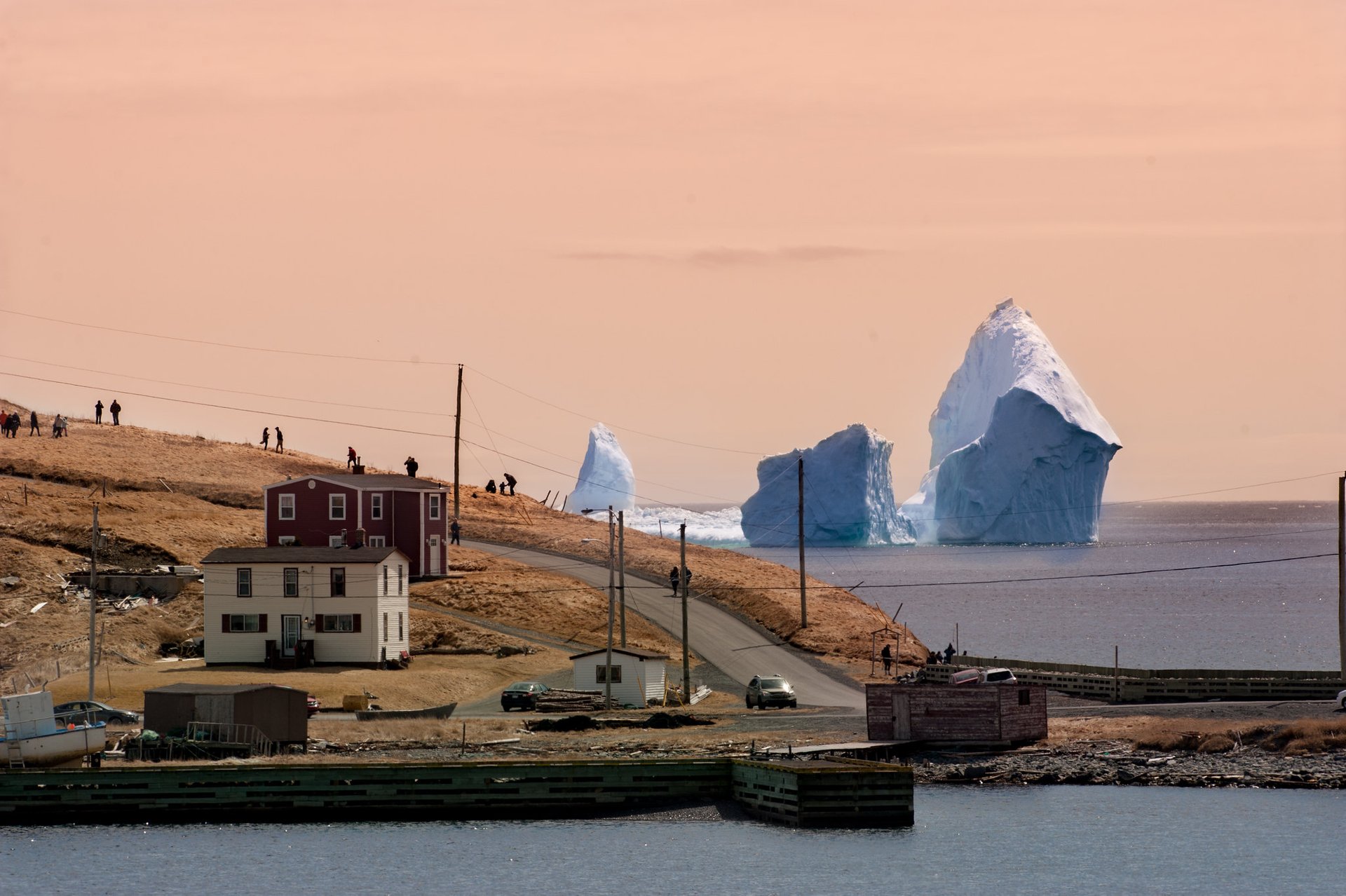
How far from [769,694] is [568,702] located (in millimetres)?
8538

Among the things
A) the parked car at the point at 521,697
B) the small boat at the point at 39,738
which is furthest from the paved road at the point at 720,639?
the small boat at the point at 39,738

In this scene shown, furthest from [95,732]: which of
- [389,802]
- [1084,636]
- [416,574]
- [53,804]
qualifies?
[1084,636]

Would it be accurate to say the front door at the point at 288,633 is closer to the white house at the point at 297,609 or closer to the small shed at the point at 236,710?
the white house at the point at 297,609

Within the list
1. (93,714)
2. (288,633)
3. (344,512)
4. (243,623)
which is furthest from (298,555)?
(93,714)

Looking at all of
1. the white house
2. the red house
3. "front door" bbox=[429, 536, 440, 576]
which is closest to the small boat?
the white house

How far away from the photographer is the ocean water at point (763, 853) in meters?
46.0

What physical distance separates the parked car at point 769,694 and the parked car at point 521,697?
8859mm

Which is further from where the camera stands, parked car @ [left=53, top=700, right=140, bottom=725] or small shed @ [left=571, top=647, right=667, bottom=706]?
small shed @ [left=571, top=647, right=667, bottom=706]

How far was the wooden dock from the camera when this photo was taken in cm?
5381

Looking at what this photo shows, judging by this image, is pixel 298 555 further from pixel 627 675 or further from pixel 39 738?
pixel 39 738

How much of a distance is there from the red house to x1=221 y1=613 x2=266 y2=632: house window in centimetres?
996

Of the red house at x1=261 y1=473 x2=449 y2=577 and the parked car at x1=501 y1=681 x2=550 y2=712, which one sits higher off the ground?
the red house at x1=261 y1=473 x2=449 y2=577

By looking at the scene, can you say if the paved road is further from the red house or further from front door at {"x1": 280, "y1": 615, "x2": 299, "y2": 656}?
front door at {"x1": 280, "y1": 615, "x2": 299, "y2": 656}

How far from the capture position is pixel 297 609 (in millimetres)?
81875
